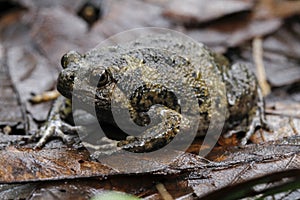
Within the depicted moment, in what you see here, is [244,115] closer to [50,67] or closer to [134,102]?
[134,102]

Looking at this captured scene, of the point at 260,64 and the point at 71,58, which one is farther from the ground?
the point at 260,64

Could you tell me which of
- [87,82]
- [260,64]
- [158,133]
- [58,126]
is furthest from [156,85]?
[260,64]

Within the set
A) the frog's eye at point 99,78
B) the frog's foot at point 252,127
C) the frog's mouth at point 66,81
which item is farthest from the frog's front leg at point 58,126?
the frog's foot at point 252,127

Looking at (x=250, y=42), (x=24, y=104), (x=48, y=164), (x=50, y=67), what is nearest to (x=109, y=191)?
(x=48, y=164)

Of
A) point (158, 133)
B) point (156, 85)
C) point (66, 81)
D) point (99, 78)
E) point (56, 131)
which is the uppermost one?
point (156, 85)

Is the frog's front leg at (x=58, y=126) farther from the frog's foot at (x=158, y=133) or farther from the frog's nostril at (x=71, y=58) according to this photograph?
the frog's foot at (x=158, y=133)

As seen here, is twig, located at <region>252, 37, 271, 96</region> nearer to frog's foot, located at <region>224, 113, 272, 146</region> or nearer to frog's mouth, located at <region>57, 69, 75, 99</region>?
frog's foot, located at <region>224, 113, 272, 146</region>

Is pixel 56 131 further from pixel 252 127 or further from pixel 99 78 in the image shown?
pixel 252 127

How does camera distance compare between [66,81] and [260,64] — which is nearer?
[66,81]
